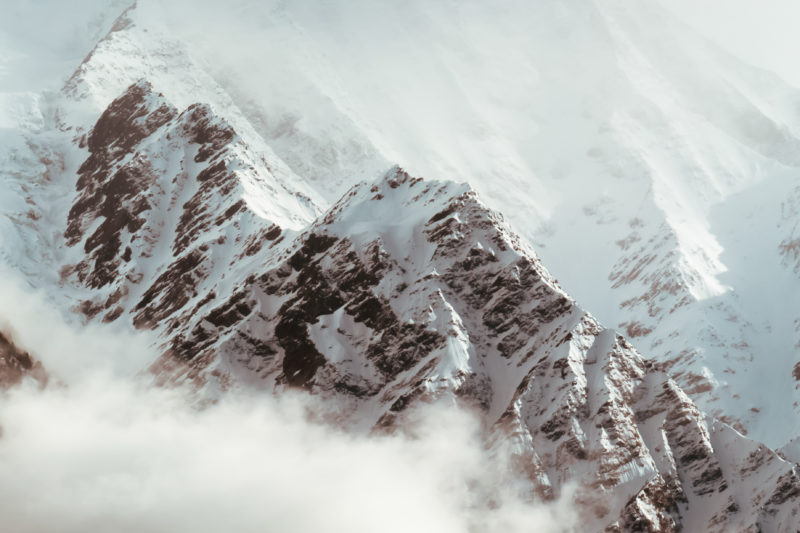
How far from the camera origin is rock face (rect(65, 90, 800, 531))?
11169 centimetres

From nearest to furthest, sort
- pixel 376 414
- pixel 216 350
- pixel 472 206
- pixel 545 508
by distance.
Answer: pixel 545 508
pixel 376 414
pixel 216 350
pixel 472 206

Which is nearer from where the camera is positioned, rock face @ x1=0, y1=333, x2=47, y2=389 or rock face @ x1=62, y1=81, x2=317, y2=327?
rock face @ x1=0, y1=333, x2=47, y2=389

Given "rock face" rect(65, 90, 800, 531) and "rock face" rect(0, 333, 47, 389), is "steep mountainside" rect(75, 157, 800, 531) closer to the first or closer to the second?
"rock face" rect(65, 90, 800, 531)

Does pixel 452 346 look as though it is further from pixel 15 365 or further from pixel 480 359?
pixel 15 365

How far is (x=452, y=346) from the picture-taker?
122 meters

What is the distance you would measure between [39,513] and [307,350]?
43693mm

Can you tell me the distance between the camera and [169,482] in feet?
415

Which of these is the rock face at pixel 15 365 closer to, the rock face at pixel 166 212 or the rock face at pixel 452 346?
the rock face at pixel 166 212

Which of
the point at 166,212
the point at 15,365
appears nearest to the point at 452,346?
the point at 15,365

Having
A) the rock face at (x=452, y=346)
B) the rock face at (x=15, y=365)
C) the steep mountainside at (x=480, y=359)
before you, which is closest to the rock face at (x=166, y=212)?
the rock face at (x=452, y=346)

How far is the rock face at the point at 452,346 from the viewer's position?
112 metres

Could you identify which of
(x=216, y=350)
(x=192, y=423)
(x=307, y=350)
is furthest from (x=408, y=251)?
(x=192, y=423)

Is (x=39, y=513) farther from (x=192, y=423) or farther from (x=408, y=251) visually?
(x=408, y=251)

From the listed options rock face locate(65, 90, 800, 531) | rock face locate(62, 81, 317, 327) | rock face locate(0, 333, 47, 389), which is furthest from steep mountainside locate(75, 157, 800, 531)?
rock face locate(0, 333, 47, 389)
